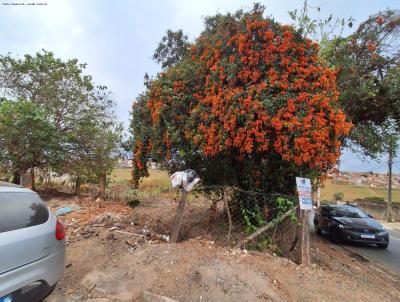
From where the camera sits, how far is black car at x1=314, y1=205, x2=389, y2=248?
32.6ft

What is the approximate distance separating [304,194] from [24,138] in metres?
8.49

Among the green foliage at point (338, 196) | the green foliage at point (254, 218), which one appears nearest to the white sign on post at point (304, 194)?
the green foliage at point (254, 218)

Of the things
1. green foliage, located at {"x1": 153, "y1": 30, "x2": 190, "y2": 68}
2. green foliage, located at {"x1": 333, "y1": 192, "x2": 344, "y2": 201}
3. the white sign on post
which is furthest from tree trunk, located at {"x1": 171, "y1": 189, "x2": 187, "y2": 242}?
green foliage, located at {"x1": 333, "y1": 192, "x2": 344, "y2": 201}

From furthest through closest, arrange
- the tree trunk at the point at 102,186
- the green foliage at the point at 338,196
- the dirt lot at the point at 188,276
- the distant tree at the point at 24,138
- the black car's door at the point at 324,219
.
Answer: the green foliage at the point at 338,196 → the black car's door at the point at 324,219 → the tree trunk at the point at 102,186 → the distant tree at the point at 24,138 → the dirt lot at the point at 188,276

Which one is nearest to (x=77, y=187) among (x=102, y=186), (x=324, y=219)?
Result: (x=102, y=186)

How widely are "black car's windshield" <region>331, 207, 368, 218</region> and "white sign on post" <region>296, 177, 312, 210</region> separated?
6.93m

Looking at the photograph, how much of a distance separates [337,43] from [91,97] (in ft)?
→ 29.8

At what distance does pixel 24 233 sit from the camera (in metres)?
3.16

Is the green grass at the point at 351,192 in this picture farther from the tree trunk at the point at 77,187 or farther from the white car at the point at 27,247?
the white car at the point at 27,247

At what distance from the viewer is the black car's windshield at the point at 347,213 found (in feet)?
36.9

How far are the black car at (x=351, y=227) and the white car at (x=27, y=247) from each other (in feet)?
31.0

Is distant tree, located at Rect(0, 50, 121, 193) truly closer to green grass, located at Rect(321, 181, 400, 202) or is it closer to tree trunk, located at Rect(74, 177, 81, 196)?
tree trunk, located at Rect(74, 177, 81, 196)

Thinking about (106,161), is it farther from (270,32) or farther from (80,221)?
(270,32)

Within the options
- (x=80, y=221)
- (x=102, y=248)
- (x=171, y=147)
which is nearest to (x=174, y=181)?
(x=171, y=147)
